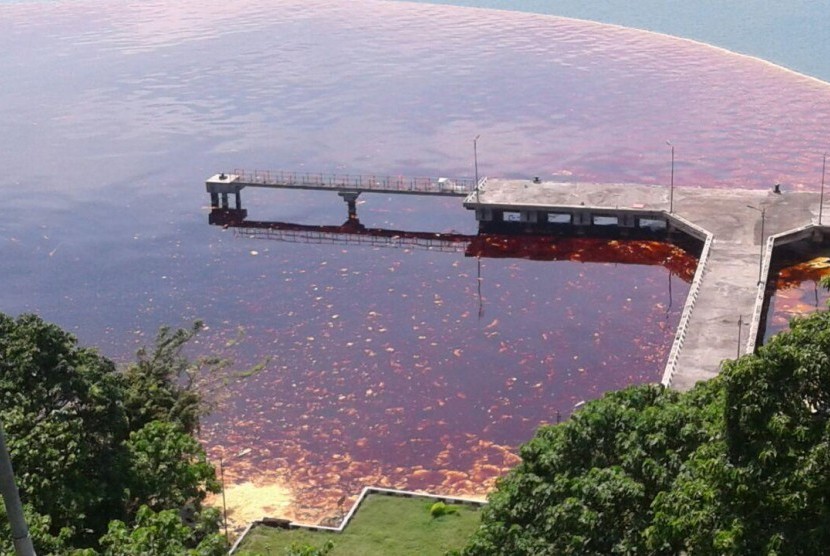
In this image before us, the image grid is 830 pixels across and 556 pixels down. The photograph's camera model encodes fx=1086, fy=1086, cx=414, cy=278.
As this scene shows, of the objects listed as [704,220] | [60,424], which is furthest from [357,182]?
[60,424]

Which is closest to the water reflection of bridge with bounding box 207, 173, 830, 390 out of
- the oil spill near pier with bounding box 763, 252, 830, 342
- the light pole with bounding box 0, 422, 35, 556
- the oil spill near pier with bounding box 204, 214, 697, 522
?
the oil spill near pier with bounding box 763, 252, 830, 342

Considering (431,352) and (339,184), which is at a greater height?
(339,184)

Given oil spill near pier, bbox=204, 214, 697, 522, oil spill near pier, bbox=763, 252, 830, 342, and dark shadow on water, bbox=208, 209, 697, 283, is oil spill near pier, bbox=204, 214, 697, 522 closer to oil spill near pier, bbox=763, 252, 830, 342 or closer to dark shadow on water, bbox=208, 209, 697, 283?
dark shadow on water, bbox=208, 209, 697, 283

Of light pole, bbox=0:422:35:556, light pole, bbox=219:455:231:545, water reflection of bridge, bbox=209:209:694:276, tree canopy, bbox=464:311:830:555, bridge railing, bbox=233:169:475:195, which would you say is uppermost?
light pole, bbox=0:422:35:556

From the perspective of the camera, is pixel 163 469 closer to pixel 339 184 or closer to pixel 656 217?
pixel 656 217

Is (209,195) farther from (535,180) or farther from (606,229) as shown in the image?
(606,229)

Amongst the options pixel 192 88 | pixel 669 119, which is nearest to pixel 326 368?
pixel 669 119

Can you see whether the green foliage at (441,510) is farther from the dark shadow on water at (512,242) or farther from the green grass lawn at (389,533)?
the dark shadow on water at (512,242)
